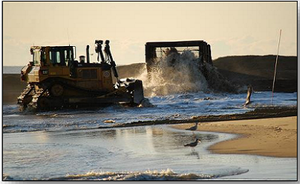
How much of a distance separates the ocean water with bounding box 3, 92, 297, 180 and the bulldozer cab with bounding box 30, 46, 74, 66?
261 centimetres

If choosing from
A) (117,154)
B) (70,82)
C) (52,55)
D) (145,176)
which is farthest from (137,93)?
(145,176)

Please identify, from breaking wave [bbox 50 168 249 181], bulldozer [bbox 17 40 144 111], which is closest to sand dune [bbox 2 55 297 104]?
bulldozer [bbox 17 40 144 111]

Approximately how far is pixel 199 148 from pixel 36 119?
8.07 meters

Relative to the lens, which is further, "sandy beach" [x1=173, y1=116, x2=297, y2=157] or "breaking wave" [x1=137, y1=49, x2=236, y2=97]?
"breaking wave" [x1=137, y1=49, x2=236, y2=97]

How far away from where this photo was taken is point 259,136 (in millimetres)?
14086

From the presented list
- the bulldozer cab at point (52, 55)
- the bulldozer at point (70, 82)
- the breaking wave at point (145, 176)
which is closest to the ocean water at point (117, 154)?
the breaking wave at point (145, 176)

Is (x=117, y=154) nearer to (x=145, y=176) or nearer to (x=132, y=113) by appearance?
(x=145, y=176)

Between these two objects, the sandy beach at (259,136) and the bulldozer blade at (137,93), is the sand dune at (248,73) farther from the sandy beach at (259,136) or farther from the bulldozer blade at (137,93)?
the sandy beach at (259,136)

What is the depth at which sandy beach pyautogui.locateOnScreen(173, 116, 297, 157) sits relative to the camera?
1235 centimetres

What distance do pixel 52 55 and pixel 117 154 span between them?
10.4 metres

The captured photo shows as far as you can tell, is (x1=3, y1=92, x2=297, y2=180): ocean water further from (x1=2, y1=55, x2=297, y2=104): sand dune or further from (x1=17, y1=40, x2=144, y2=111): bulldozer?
(x1=2, y1=55, x2=297, y2=104): sand dune

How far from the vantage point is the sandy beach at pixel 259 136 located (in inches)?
486

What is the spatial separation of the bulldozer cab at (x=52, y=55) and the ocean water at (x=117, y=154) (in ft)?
8.57

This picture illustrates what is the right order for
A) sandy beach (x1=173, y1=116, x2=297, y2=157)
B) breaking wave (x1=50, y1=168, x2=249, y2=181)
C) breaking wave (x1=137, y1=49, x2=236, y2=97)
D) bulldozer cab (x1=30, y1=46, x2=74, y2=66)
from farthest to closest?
breaking wave (x1=137, y1=49, x2=236, y2=97), bulldozer cab (x1=30, y1=46, x2=74, y2=66), sandy beach (x1=173, y1=116, x2=297, y2=157), breaking wave (x1=50, y1=168, x2=249, y2=181)
